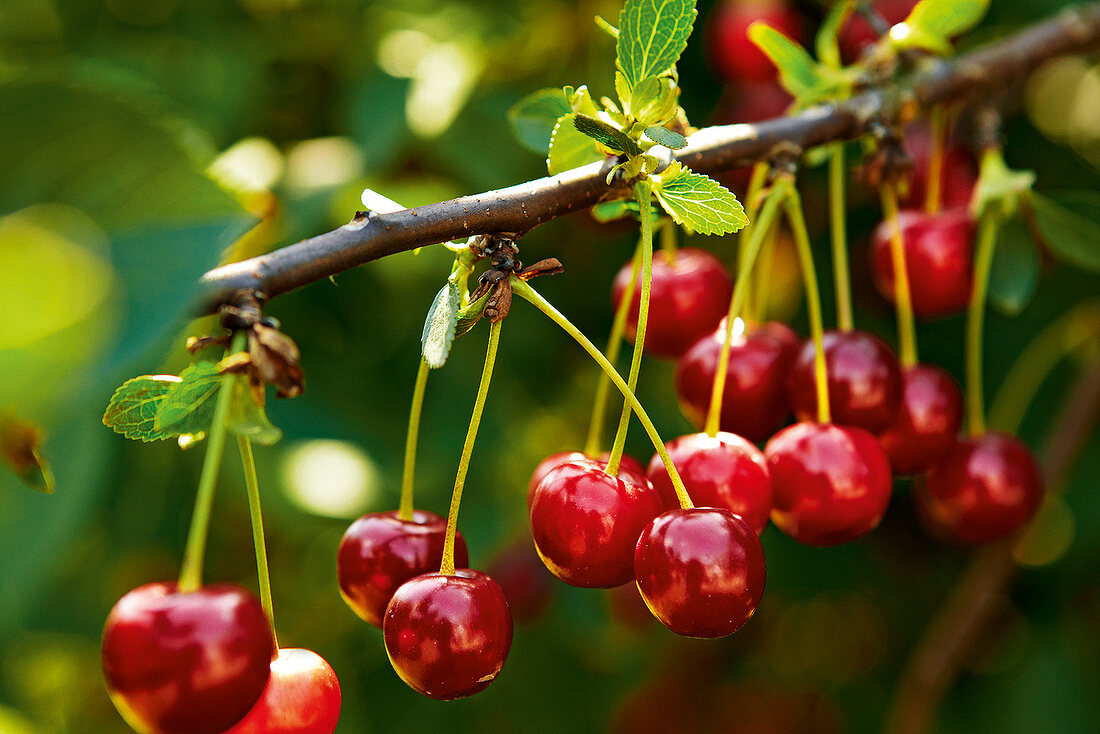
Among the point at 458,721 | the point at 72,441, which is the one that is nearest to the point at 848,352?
the point at 72,441

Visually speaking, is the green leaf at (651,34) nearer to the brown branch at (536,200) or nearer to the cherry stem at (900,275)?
the brown branch at (536,200)

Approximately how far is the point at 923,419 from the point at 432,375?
0.87m

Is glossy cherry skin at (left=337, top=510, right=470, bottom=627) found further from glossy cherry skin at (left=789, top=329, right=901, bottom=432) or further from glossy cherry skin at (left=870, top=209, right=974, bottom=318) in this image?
glossy cherry skin at (left=870, top=209, right=974, bottom=318)

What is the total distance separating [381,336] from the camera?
57.5 inches

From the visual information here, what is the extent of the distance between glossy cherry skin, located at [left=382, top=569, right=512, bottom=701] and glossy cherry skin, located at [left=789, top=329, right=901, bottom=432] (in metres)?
0.36

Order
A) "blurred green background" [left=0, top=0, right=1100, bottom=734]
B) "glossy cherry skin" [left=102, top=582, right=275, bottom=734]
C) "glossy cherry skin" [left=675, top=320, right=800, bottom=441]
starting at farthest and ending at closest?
"blurred green background" [left=0, top=0, right=1100, bottom=734]
"glossy cherry skin" [left=675, top=320, right=800, bottom=441]
"glossy cherry skin" [left=102, top=582, right=275, bottom=734]

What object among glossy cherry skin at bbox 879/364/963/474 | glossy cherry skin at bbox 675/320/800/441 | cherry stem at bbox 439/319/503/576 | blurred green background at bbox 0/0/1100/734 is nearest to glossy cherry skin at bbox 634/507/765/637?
cherry stem at bbox 439/319/503/576

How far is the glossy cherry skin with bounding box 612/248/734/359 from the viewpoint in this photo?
879 mm

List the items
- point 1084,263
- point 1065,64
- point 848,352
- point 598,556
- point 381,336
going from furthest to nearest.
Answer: point 1065,64
point 381,336
point 1084,263
point 848,352
point 598,556

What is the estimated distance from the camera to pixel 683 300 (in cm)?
88

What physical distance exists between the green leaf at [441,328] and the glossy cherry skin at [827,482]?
0.32 metres

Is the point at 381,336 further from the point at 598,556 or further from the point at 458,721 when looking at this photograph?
the point at 598,556

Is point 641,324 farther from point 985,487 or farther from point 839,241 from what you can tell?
point 985,487

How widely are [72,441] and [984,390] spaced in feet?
4.43
